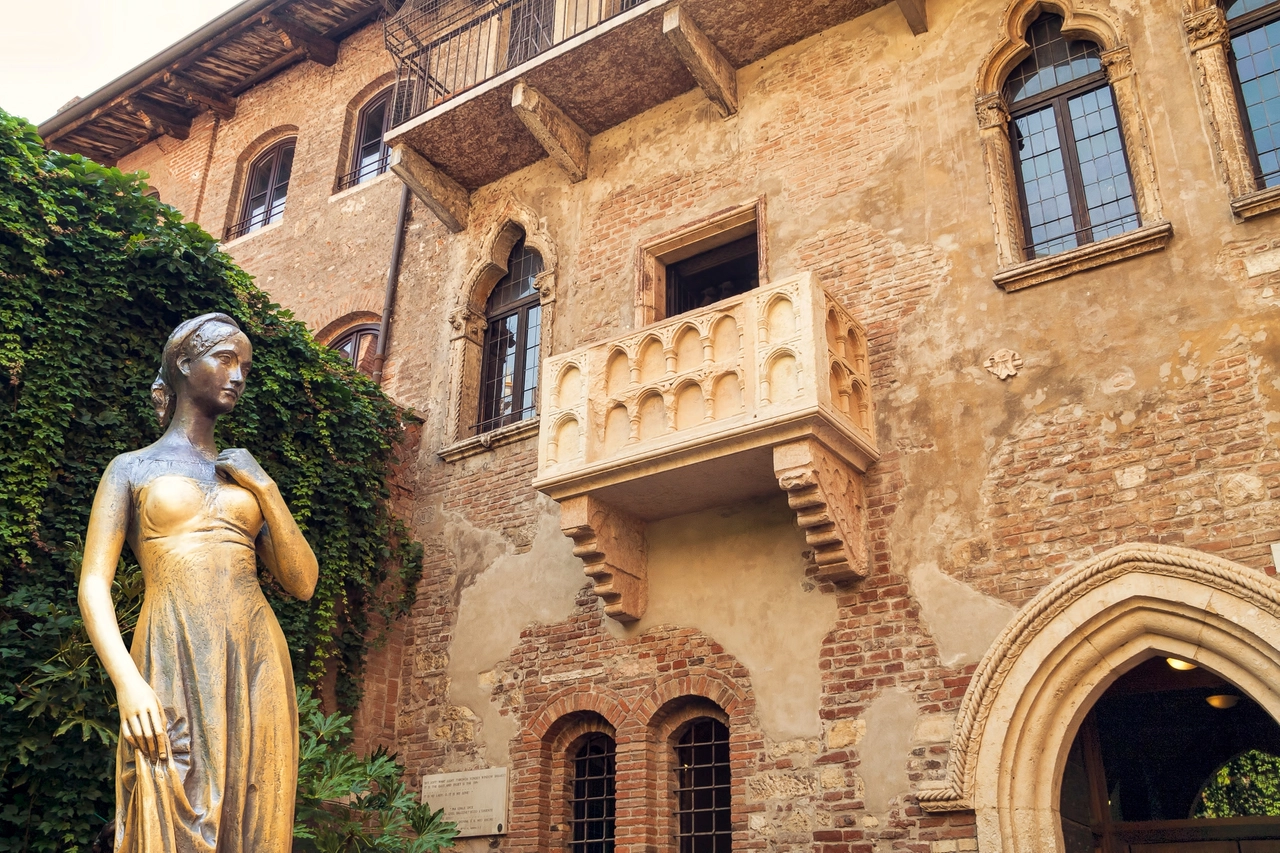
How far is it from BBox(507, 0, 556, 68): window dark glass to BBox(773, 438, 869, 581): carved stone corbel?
5.45m

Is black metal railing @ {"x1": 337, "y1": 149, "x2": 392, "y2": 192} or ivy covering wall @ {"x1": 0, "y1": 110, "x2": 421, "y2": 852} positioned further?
black metal railing @ {"x1": 337, "y1": 149, "x2": 392, "y2": 192}

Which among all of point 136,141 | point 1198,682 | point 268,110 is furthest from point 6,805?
point 136,141

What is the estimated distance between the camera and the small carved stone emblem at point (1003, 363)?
770 cm

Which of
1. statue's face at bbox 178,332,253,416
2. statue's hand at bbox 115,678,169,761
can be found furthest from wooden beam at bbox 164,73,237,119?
statue's hand at bbox 115,678,169,761

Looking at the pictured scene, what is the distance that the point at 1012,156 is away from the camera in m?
8.58

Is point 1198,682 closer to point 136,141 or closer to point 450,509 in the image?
point 450,509

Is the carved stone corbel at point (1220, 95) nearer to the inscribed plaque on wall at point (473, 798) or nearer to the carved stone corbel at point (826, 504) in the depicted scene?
the carved stone corbel at point (826, 504)

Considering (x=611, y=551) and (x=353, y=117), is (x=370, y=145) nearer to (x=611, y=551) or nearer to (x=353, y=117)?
(x=353, y=117)

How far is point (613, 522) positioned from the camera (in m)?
8.62

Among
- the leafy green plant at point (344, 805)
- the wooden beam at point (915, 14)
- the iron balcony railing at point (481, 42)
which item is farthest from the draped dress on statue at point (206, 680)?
the iron balcony railing at point (481, 42)

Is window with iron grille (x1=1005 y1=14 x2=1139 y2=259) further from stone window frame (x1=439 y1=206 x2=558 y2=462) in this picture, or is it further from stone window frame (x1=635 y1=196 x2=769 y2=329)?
stone window frame (x1=439 y1=206 x2=558 y2=462)

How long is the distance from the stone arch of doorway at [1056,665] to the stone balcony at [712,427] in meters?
1.27

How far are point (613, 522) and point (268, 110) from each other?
31.8 ft

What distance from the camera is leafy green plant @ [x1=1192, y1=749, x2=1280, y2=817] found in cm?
880
